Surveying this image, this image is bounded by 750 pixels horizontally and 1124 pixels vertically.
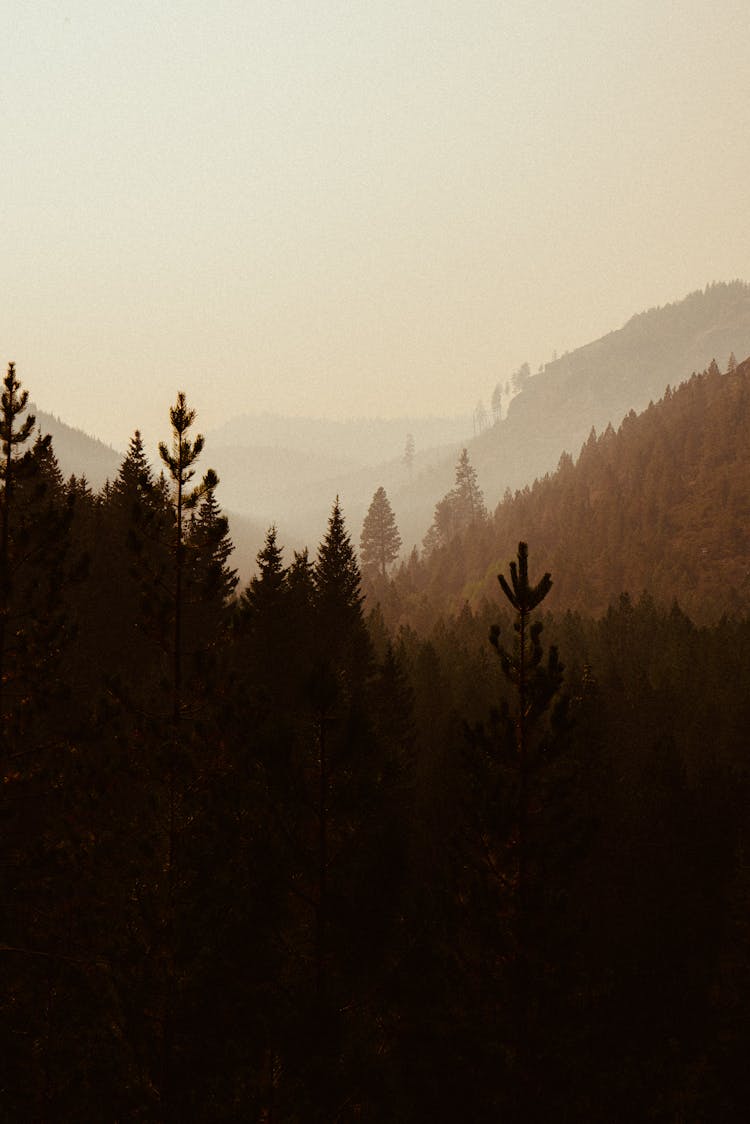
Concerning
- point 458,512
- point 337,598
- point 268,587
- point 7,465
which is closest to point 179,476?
point 7,465

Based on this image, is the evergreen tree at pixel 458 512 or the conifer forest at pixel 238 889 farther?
the evergreen tree at pixel 458 512

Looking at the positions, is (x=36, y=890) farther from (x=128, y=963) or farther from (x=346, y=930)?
(x=346, y=930)

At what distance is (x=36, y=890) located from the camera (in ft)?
44.2

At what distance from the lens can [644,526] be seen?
123 metres

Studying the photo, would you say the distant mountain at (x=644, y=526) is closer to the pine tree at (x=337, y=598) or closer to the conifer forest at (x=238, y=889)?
the pine tree at (x=337, y=598)

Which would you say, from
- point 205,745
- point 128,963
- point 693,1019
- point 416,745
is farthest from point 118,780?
point 416,745

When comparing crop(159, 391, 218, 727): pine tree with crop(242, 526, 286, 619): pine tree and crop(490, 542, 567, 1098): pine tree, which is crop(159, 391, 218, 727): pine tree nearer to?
crop(490, 542, 567, 1098): pine tree

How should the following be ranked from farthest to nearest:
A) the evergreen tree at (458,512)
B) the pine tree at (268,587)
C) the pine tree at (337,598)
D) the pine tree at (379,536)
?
the evergreen tree at (458,512)
the pine tree at (379,536)
the pine tree at (337,598)
the pine tree at (268,587)

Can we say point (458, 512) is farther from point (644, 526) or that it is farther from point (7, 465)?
point (7, 465)

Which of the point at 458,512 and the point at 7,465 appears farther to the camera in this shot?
the point at 458,512

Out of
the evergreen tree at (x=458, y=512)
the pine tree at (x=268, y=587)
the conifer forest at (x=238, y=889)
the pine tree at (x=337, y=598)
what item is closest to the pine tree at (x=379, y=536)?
the evergreen tree at (x=458, y=512)

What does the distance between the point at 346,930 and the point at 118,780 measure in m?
5.23

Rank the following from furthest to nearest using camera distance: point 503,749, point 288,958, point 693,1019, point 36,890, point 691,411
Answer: point 691,411 → point 693,1019 → point 503,749 → point 288,958 → point 36,890

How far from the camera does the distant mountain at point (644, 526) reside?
11025 centimetres
